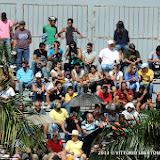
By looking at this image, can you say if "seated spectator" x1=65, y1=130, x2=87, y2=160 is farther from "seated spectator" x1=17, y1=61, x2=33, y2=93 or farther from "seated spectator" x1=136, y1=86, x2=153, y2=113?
"seated spectator" x1=17, y1=61, x2=33, y2=93

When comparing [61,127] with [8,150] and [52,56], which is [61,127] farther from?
[8,150]

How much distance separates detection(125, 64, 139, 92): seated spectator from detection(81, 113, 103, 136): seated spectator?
227cm

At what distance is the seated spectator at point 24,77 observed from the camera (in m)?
17.7

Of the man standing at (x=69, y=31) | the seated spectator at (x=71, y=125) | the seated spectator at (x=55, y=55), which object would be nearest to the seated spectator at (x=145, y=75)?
the seated spectator at (x=55, y=55)

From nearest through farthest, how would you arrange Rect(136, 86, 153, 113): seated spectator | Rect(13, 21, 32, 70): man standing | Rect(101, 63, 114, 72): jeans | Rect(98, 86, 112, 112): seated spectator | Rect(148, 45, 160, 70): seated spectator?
Rect(98, 86, 112, 112): seated spectator → Rect(136, 86, 153, 113): seated spectator → Rect(101, 63, 114, 72): jeans → Rect(13, 21, 32, 70): man standing → Rect(148, 45, 160, 70): seated spectator

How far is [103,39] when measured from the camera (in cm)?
2214

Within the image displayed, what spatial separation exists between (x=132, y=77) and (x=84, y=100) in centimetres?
211

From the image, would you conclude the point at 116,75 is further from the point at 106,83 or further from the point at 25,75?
the point at 25,75

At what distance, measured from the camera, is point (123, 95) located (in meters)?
17.1

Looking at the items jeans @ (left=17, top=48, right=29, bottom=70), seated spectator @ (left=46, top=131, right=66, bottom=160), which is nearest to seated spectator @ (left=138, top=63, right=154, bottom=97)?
jeans @ (left=17, top=48, right=29, bottom=70)

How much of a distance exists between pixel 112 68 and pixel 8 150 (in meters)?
8.24

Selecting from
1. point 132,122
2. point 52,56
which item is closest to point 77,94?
point 52,56

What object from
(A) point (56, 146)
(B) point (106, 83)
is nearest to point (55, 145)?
(A) point (56, 146)

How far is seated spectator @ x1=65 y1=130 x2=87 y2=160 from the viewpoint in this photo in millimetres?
14988
